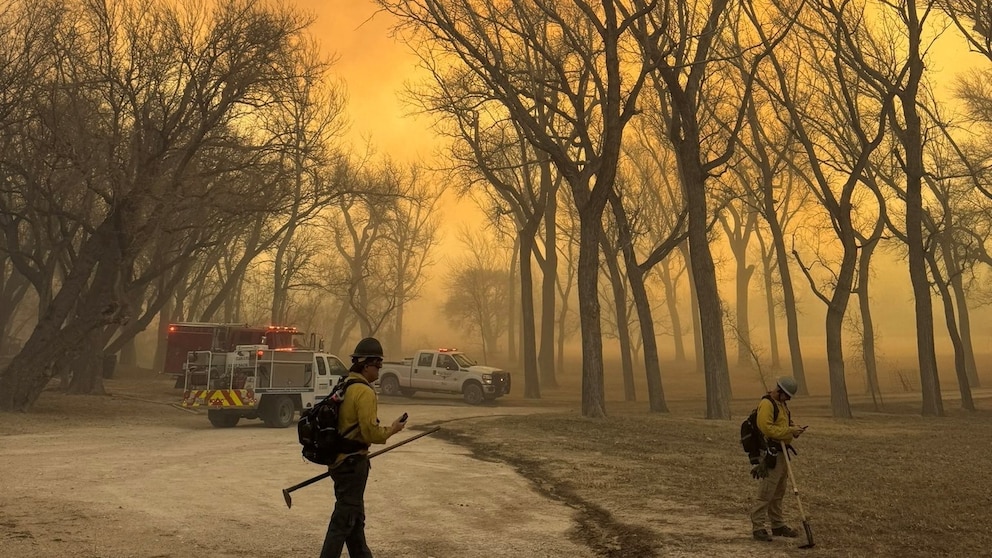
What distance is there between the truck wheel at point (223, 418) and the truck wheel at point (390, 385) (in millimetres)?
13247

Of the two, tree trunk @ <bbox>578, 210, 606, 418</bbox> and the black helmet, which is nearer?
the black helmet

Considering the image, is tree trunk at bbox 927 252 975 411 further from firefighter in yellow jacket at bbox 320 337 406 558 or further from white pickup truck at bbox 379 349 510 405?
firefighter in yellow jacket at bbox 320 337 406 558


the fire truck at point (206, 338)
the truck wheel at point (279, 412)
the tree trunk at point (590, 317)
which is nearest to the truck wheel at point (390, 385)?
the fire truck at point (206, 338)

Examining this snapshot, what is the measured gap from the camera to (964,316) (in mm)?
45062

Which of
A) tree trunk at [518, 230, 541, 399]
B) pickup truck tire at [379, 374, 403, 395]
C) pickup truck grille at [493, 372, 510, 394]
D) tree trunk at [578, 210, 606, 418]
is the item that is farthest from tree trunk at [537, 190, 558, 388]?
tree trunk at [578, 210, 606, 418]

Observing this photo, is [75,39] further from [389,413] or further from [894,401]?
[894,401]

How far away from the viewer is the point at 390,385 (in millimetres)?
36625

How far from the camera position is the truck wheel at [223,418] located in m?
23.0

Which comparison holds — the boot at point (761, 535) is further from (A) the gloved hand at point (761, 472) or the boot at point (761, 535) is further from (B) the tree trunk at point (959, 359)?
(B) the tree trunk at point (959, 359)

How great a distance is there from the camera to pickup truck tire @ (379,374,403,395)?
36.5 m

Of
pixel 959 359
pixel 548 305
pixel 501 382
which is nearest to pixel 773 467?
pixel 959 359

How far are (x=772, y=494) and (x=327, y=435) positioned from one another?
4842 millimetres

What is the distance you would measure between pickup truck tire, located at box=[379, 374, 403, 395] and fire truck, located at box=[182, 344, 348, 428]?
41.7ft

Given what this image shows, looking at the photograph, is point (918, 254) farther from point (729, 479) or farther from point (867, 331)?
point (729, 479)
